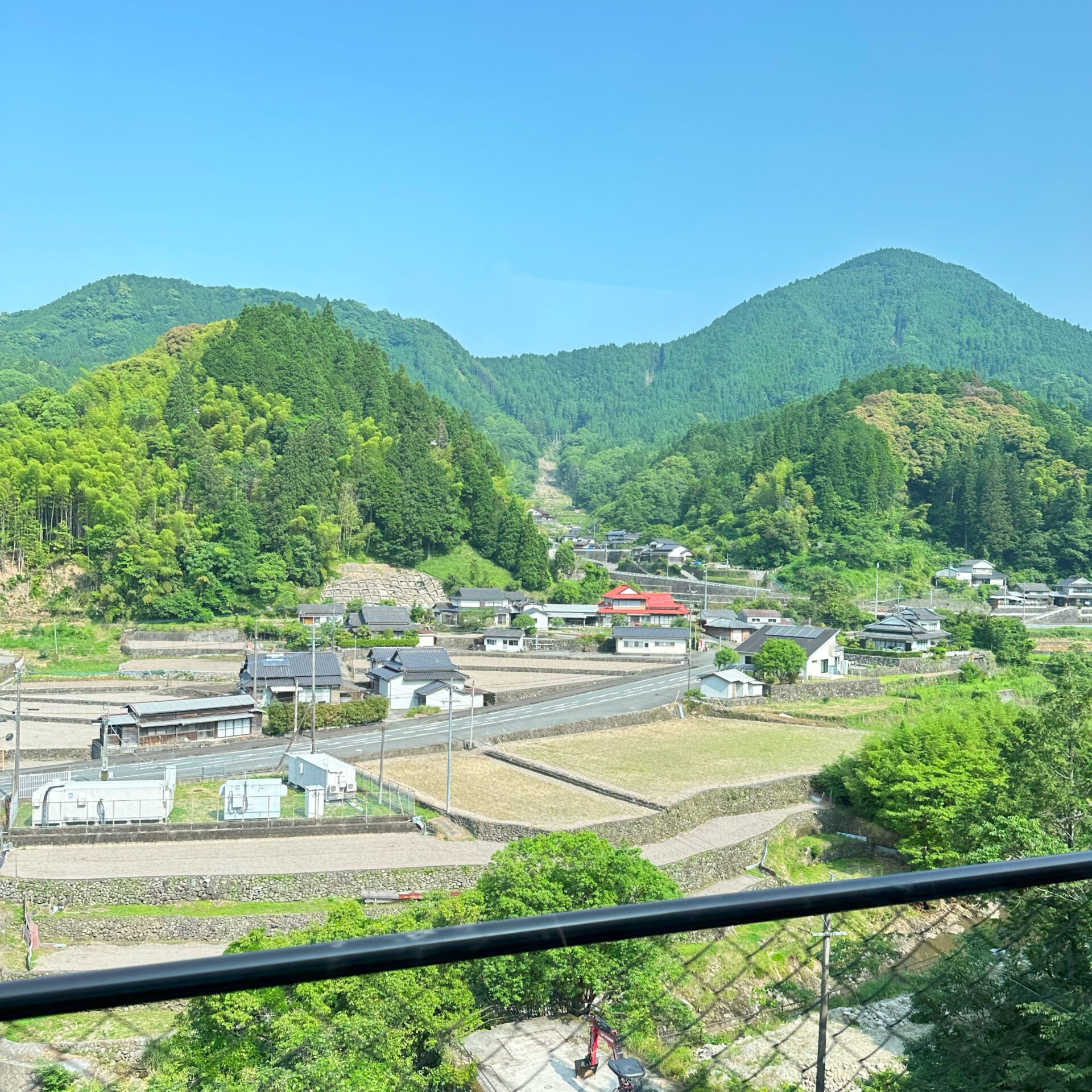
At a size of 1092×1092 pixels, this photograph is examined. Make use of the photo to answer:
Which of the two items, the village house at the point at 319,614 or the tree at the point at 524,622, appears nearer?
the village house at the point at 319,614

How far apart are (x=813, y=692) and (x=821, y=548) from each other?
57.6ft

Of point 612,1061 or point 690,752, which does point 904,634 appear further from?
point 612,1061

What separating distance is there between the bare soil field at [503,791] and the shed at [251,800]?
229 cm

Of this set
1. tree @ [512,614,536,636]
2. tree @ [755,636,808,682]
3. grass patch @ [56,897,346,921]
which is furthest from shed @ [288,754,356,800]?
tree @ [512,614,536,636]

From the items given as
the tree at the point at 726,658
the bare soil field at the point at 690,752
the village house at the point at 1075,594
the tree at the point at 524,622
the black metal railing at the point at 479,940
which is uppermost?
the black metal railing at the point at 479,940

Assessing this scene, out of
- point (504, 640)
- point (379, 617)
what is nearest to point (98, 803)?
point (504, 640)

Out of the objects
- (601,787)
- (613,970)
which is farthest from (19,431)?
(613,970)

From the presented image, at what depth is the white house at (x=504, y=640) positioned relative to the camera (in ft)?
85.3

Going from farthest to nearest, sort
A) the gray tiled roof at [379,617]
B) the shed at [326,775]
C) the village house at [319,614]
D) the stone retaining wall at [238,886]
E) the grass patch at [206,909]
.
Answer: the village house at [319,614]
the gray tiled roof at [379,617]
the shed at [326,775]
the stone retaining wall at [238,886]
the grass patch at [206,909]

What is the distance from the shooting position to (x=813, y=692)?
20.9m

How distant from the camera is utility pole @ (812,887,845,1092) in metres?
1.55

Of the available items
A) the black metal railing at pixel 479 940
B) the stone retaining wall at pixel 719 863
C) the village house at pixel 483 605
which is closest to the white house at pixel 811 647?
the village house at pixel 483 605

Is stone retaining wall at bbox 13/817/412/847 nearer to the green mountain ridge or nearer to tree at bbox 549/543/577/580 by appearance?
tree at bbox 549/543/577/580

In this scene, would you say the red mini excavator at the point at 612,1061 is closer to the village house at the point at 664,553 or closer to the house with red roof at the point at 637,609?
the house with red roof at the point at 637,609
